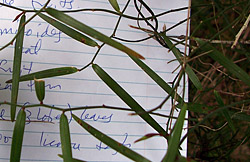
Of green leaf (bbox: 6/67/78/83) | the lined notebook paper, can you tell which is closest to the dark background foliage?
the lined notebook paper

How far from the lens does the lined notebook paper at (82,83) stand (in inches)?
16.8

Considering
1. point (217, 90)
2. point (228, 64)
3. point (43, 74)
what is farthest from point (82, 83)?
point (217, 90)

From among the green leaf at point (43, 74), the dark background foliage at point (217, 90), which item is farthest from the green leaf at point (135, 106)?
the dark background foliage at point (217, 90)

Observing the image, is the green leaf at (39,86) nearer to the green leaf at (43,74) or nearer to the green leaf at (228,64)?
the green leaf at (43,74)

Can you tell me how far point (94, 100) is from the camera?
445mm

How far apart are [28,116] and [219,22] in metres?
0.44

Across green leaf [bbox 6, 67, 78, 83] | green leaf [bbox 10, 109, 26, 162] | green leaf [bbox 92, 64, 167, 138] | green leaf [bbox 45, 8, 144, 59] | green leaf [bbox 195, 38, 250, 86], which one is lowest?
green leaf [bbox 10, 109, 26, 162]

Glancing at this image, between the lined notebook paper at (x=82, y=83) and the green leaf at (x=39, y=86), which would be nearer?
the green leaf at (x=39, y=86)

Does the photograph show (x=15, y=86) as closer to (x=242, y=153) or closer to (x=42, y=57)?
(x=42, y=57)

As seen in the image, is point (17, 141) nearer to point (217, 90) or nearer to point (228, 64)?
point (228, 64)

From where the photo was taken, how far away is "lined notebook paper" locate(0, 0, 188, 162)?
43 centimetres

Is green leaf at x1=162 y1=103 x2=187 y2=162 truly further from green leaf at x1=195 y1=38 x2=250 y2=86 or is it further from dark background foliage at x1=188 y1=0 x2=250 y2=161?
dark background foliage at x1=188 y1=0 x2=250 y2=161

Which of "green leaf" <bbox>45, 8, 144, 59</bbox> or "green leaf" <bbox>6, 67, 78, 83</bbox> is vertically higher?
"green leaf" <bbox>45, 8, 144, 59</bbox>

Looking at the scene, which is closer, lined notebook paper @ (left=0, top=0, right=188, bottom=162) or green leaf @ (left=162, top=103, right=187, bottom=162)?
A: green leaf @ (left=162, top=103, right=187, bottom=162)
